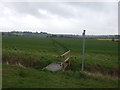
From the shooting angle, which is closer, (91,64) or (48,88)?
(48,88)

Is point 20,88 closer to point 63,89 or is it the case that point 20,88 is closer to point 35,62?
point 63,89

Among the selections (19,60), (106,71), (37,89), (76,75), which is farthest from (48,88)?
(19,60)

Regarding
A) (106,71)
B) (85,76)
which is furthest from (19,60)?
(85,76)

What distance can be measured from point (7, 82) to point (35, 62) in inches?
402

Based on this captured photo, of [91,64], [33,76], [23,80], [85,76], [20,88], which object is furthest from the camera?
[91,64]

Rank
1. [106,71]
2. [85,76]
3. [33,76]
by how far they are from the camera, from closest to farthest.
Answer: [33,76] < [85,76] < [106,71]

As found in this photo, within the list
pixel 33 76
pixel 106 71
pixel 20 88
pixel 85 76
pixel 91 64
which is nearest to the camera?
pixel 20 88

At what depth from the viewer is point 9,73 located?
981 centimetres

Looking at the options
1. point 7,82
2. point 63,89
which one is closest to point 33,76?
point 7,82

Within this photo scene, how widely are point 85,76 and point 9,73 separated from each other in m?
4.18

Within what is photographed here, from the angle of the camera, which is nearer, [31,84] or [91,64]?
[31,84]

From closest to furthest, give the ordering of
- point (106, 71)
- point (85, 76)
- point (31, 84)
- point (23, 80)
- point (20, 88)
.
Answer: point (20, 88) → point (31, 84) → point (23, 80) → point (85, 76) → point (106, 71)

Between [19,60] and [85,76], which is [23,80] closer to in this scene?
[85,76]

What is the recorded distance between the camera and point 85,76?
11289 mm
